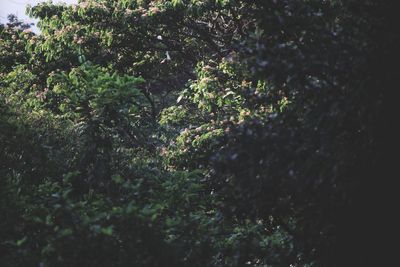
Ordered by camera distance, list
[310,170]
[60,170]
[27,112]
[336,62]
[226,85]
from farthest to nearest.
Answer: [226,85] < [27,112] < [60,170] < [336,62] < [310,170]

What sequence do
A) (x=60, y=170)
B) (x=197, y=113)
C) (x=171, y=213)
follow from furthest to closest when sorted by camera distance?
(x=197, y=113)
(x=60, y=170)
(x=171, y=213)

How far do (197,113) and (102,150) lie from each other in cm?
553

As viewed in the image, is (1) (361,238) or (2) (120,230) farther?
(2) (120,230)

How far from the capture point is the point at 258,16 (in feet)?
14.7

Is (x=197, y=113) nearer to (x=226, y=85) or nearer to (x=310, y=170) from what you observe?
(x=226, y=85)

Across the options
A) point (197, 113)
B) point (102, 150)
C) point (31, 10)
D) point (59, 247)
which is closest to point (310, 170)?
point (59, 247)

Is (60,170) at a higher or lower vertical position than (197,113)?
lower

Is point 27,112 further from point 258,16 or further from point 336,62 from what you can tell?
point 336,62

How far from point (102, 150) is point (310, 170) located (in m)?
4.10

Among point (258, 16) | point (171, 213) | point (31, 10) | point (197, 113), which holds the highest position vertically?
point (31, 10)

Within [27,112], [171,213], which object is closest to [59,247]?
[171,213]

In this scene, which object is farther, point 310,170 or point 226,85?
point 226,85

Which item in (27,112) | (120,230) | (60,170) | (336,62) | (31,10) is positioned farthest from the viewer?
(31,10)

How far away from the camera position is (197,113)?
1195 cm
